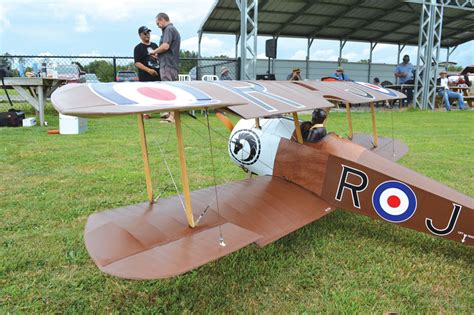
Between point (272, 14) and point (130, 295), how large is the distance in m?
19.8

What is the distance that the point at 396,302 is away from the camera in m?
2.38

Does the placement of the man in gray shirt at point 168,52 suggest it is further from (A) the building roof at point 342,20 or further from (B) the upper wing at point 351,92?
(A) the building roof at point 342,20

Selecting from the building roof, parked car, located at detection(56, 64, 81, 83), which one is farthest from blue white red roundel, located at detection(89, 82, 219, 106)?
the building roof

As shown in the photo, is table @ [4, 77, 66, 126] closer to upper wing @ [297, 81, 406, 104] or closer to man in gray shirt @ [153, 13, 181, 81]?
man in gray shirt @ [153, 13, 181, 81]

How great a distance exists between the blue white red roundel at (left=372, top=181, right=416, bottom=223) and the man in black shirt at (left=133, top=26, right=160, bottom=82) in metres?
7.13

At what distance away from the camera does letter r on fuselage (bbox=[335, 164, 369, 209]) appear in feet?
10.1

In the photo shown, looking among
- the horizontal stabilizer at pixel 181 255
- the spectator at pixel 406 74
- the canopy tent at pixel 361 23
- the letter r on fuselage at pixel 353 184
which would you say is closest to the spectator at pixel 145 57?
the canopy tent at pixel 361 23

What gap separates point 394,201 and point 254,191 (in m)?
1.18

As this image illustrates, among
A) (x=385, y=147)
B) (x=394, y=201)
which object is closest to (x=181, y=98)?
(x=394, y=201)

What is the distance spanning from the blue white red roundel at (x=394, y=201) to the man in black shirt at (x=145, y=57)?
713 cm

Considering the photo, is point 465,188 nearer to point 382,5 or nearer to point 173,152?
point 173,152

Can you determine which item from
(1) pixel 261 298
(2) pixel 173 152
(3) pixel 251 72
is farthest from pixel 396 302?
(3) pixel 251 72

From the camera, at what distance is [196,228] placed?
2.47m

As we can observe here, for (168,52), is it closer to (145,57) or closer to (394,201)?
(145,57)
